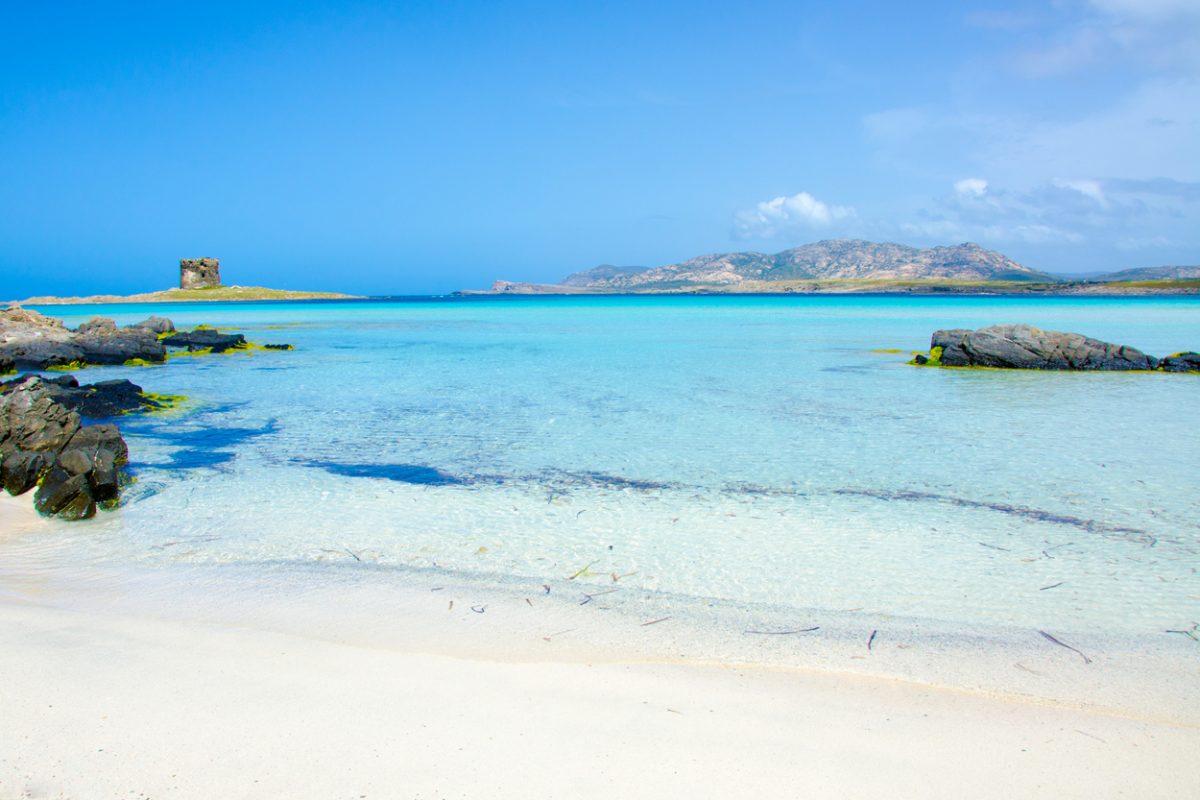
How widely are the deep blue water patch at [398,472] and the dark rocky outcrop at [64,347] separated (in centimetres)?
1461

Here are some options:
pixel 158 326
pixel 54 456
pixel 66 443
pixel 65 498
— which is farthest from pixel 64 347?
pixel 65 498

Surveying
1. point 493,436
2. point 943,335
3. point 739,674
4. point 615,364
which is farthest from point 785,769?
point 943,335

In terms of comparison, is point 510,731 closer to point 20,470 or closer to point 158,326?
point 20,470

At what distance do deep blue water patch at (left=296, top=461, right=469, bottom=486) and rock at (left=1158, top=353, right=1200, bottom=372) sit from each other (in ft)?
59.7

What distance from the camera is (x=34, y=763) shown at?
120 inches

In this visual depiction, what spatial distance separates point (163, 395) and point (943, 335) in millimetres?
19302

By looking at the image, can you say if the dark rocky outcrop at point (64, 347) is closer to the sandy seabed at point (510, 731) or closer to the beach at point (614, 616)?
the beach at point (614, 616)

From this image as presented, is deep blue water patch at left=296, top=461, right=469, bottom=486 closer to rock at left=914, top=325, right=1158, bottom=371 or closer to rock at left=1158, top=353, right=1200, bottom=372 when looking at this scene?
rock at left=914, top=325, right=1158, bottom=371

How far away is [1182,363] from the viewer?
18.5 metres

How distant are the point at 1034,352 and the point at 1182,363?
312 centimetres

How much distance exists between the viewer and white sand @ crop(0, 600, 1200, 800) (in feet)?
9.75

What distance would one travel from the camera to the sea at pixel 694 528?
4.65 metres

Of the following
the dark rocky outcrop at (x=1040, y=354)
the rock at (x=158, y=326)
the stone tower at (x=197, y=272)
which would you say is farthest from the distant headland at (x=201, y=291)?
the dark rocky outcrop at (x=1040, y=354)

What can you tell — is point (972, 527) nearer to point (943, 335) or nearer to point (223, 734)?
point (223, 734)
